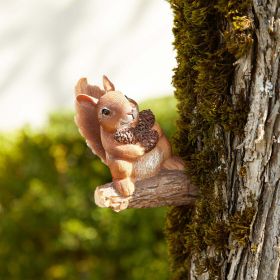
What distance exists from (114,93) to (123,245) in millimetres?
3171

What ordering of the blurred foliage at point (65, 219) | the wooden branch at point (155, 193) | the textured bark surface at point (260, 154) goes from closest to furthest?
the textured bark surface at point (260, 154), the wooden branch at point (155, 193), the blurred foliage at point (65, 219)

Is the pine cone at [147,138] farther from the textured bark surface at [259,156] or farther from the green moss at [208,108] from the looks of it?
the textured bark surface at [259,156]

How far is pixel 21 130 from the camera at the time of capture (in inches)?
217

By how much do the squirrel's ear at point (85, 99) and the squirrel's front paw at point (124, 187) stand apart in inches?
Result: 9.7

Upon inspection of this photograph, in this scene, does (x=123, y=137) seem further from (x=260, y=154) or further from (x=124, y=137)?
(x=260, y=154)


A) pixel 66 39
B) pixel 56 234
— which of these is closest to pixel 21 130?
pixel 56 234

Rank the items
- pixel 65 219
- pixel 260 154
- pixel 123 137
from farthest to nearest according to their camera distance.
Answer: pixel 65 219 → pixel 123 137 → pixel 260 154

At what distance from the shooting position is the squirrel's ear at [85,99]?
77.5 inches

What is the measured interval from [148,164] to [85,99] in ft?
0.86

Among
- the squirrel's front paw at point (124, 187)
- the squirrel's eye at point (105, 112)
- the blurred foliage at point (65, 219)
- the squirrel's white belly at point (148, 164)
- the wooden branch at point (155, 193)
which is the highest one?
the squirrel's eye at point (105, 112)

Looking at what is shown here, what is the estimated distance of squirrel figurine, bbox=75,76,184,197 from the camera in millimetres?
1928

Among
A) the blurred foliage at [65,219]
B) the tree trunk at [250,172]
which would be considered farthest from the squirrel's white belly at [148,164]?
the blurred foliage at [65,219]

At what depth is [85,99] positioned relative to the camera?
1980 mm

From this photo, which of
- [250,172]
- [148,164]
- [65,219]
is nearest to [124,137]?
[148,164]
